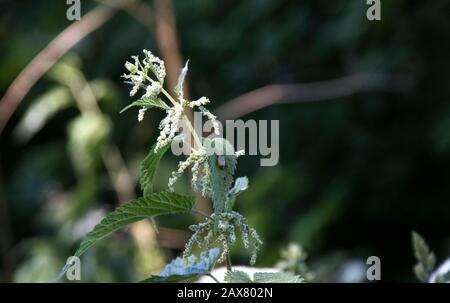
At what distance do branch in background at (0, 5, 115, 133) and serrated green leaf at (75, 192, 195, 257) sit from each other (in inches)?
69.0

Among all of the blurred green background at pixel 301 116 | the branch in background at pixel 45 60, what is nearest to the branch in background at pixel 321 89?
the blurred green background at pixel 301 116

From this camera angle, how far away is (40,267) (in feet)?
7.37

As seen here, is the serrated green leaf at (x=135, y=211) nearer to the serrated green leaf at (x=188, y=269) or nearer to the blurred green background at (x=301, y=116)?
the serrated green leaf at (x=188, y=269)

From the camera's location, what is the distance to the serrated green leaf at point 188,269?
85 centimetres

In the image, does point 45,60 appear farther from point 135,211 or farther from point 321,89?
→ point 135,211

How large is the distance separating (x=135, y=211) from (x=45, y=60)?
190 cm

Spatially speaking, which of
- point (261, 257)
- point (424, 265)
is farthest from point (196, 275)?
point (261, 257)

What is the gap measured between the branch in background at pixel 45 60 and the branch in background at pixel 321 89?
1.79 feet

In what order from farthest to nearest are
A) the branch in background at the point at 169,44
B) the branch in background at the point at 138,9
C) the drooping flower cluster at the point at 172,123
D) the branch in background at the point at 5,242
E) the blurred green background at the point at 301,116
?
the blurred green background at the point at 301,116 → the branch in background at the point at 138,9 → the branch in background at the point at 5,242 → the branch in background at the point at 169,44 → the drooping flower cluster at the point at 172,123

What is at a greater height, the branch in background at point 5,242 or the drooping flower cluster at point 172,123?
the branch in background at point 5,242

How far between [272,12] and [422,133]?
29.4 inches

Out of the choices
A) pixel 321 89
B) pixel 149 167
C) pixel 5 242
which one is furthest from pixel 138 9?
pixel 149 167

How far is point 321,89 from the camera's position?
10.6ft
